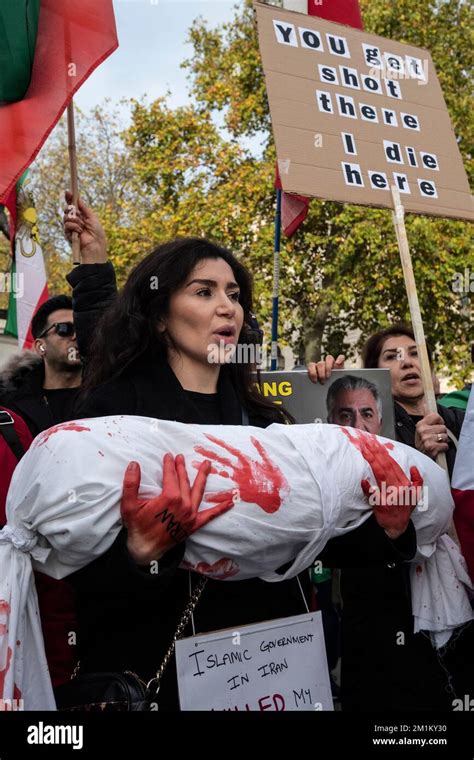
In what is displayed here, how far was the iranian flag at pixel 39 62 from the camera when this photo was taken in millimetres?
2762

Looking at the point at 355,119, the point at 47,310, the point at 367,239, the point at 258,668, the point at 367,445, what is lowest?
the point at 258,668

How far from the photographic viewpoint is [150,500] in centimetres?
159

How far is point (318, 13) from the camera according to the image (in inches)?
157

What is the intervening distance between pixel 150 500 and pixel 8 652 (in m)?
0.38

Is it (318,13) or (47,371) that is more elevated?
(318,13)

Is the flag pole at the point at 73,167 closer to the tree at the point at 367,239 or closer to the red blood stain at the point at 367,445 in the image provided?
the red blood stain at the point at 367,445

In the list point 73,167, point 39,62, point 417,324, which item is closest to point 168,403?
point 417,324

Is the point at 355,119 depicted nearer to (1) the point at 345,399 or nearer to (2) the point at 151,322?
(1) the point at 345,399

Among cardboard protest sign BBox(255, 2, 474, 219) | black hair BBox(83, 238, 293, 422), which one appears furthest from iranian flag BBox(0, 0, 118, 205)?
black hair BBox(83, 238, 293, 422)

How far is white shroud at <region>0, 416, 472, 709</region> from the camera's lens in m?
1.56

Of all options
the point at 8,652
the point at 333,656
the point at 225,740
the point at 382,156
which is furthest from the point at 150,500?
the point at 333,656

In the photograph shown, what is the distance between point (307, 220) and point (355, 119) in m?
10.8

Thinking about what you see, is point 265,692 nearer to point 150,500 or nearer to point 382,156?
point 150,500

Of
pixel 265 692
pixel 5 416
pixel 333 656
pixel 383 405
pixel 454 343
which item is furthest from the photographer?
pixel 454 343
